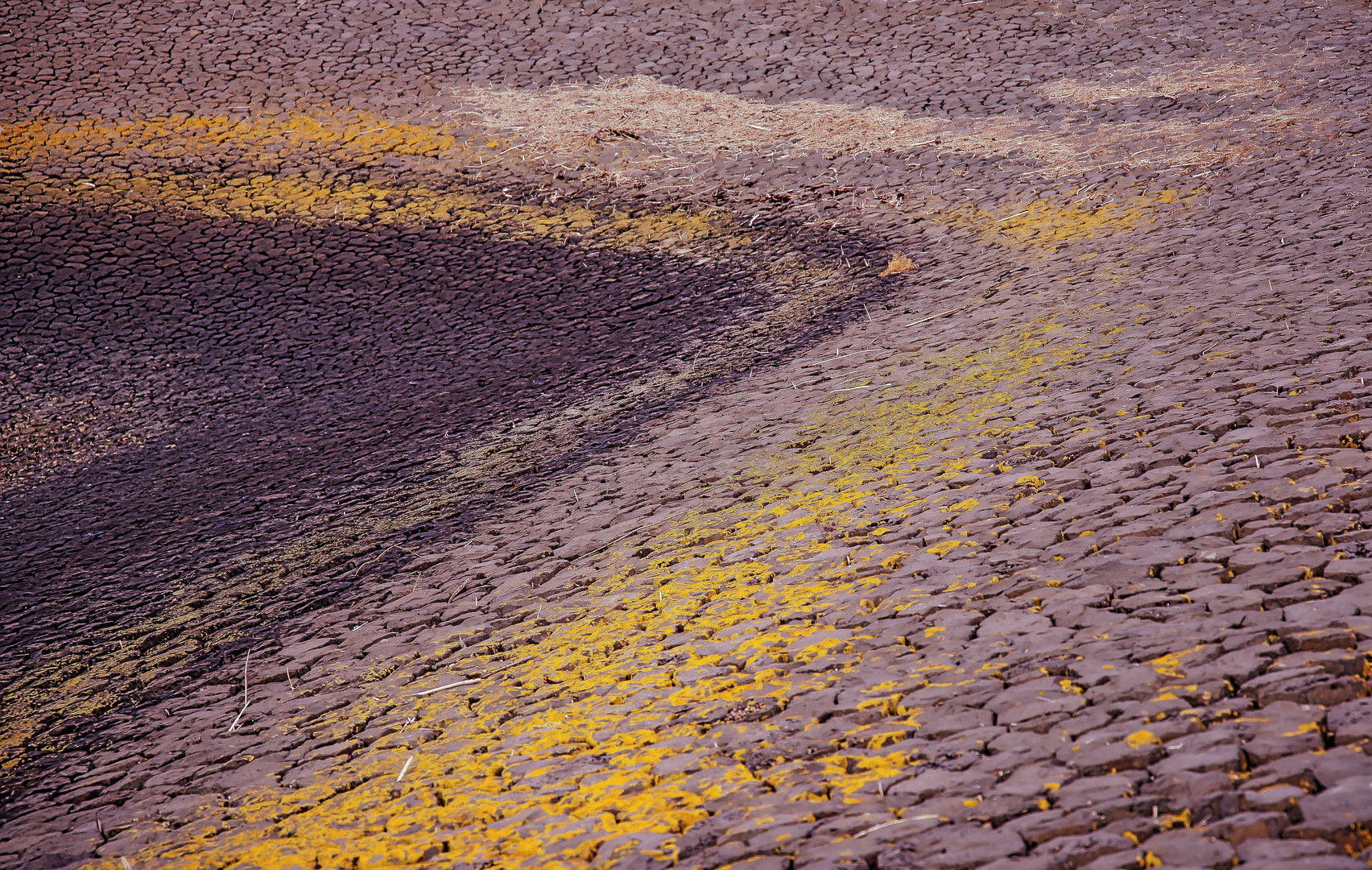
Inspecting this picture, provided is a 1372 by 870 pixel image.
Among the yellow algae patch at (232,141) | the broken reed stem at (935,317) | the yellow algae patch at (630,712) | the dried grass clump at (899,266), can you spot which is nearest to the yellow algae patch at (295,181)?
the yellow algae patch at (232,141)

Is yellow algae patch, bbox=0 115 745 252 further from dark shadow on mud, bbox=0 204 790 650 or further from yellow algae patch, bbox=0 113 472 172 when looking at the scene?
dark shadow on mud, bbox=0 204 790 650

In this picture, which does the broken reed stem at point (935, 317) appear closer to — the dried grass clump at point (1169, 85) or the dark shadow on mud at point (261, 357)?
the dark shadow on mud at point (261, 357)

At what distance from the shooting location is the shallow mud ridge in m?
2.41

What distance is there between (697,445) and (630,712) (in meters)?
1.84

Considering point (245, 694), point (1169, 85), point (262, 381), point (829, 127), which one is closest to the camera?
point (245, 694)

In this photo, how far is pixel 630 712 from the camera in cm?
282

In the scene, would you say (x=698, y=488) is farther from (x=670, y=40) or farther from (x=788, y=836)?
(x=670, y=40)

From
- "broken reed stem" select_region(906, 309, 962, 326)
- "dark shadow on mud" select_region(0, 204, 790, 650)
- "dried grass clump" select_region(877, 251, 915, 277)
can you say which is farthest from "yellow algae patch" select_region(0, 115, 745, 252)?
"broken reed stem" select_region(906, 309, 962, 326)

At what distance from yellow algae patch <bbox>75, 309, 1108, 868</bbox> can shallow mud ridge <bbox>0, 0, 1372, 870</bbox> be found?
0.02 m

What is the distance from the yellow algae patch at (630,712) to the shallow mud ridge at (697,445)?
0.02m

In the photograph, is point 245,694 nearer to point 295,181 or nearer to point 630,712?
point 630,712

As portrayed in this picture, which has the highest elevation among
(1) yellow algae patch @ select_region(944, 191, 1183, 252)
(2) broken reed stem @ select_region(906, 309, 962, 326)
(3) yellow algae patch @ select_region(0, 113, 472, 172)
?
(3) yellow algae patch @ select_region(0, 113, 472, 172)

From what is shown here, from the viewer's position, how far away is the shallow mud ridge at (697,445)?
241cm

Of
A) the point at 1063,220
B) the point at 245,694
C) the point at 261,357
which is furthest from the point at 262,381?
the point at 1063,220
